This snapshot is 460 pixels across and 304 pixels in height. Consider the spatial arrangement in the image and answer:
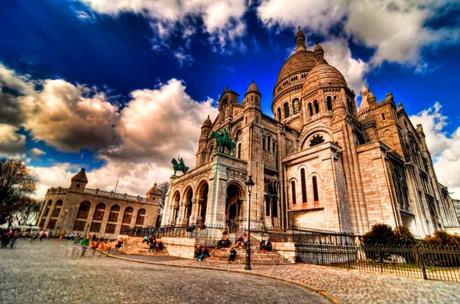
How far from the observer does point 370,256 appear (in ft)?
49.6

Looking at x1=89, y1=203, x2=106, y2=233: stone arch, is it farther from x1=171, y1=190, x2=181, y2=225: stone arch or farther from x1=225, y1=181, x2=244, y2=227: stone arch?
x1=225, y1=181, x2=244, y2=227: stone arch

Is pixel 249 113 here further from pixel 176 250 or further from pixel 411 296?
pixel 411 296

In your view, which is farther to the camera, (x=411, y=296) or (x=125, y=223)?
(x=125, y=223)

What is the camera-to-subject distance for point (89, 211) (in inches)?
1783

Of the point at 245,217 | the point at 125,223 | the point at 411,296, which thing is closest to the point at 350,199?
the point at 245,217

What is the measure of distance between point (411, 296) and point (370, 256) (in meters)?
10.8

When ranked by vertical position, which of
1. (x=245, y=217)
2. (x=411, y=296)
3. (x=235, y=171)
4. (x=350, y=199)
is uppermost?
(x=235, y=171)

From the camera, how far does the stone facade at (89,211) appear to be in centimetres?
4291

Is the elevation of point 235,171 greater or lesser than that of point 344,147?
lesser

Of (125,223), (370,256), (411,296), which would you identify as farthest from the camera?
(125,223)

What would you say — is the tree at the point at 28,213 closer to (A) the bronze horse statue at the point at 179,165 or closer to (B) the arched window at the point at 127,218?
(B) the arched window at the point at 127,218

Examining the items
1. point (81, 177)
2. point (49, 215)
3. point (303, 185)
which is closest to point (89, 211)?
point (49, 215)

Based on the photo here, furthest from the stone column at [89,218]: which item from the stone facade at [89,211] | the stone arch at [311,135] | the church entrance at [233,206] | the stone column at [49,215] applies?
the stone arch at [311,135]

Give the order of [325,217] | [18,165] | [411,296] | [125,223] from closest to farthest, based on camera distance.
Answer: [411,296] → [325,217] → [18,165] → [125,223]
